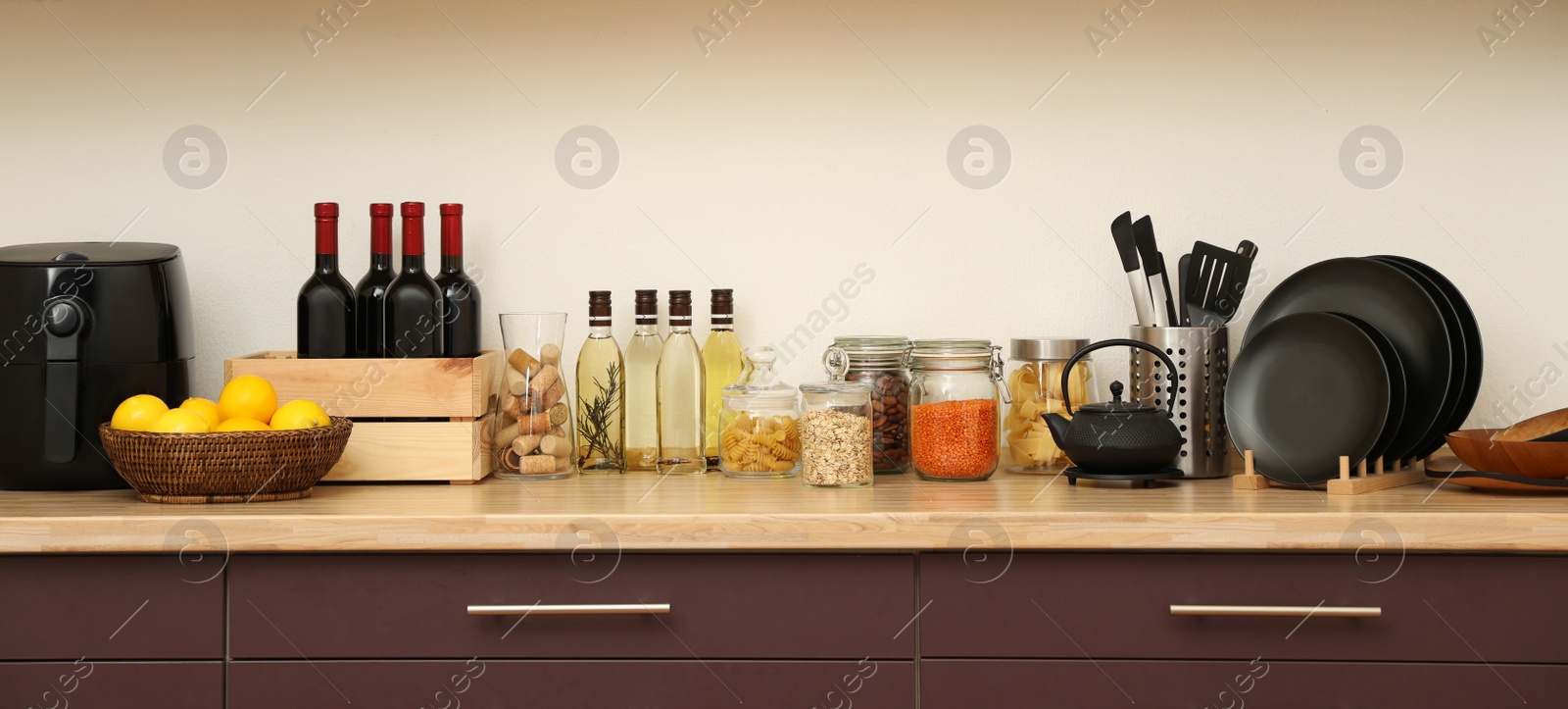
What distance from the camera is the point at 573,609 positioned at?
1.15 m

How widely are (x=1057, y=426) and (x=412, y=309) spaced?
2.87 ft

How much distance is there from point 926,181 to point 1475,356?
30.6 inches

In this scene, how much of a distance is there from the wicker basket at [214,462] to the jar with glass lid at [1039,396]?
91cm

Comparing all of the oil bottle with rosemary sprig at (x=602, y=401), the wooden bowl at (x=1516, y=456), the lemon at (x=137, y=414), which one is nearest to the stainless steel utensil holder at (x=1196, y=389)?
the wooden bowl at (x=1516, y=456)

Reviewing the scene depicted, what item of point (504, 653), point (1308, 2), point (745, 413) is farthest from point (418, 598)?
point (1308, 2)

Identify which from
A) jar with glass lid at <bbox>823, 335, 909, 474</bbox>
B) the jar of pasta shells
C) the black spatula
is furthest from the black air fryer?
the black spatula

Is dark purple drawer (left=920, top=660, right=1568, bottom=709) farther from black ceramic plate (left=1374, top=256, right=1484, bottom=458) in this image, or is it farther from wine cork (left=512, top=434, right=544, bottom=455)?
wine cork (left=512, top=434, right=544, bottom=455)

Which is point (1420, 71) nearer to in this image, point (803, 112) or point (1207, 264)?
point (1207, 264)

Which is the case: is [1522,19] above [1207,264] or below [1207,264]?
above

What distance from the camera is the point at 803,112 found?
65.1 inches

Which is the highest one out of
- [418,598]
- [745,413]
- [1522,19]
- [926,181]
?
[1522,19]

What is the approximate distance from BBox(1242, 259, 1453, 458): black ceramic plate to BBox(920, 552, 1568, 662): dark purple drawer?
28cm

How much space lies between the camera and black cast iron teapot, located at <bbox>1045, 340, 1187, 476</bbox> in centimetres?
134

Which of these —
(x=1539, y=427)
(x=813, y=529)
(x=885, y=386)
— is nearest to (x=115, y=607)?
(x=813, y=529)
